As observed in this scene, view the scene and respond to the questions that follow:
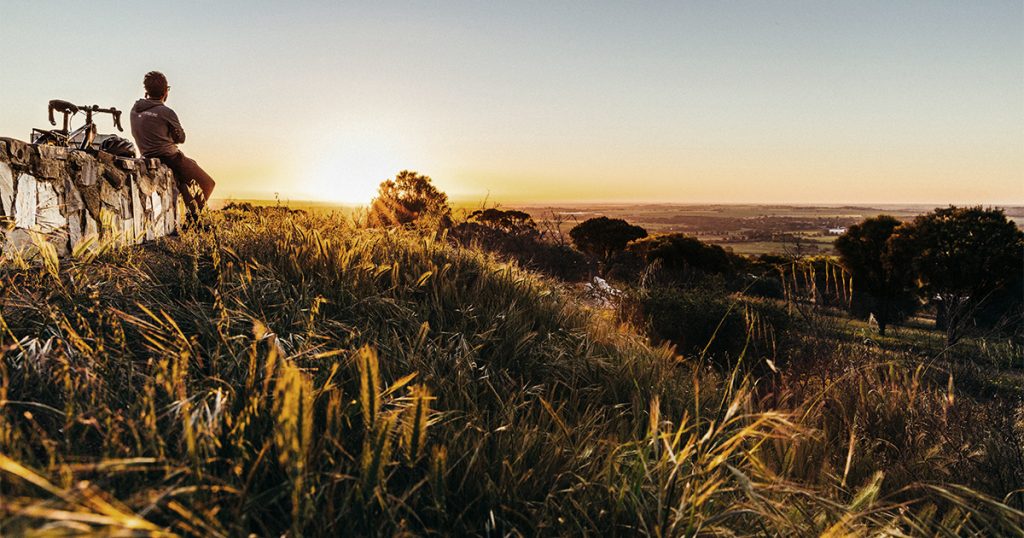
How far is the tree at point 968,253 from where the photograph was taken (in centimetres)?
1864

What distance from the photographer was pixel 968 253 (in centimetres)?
1914

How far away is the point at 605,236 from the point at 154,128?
854 inches

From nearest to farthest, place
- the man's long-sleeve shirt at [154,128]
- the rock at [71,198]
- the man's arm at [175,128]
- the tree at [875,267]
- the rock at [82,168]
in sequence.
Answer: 1. the rock at [71,198]
2. the rock at [82,168]
3. the man's long-sleeve shirt at [154,128]
4. the man's arm at [175,128]
5. the tree at [875,267]

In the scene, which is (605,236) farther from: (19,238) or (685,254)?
(19,238)

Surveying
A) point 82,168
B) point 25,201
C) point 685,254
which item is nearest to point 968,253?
point 685,254

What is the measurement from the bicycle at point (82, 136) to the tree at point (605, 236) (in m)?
21.4

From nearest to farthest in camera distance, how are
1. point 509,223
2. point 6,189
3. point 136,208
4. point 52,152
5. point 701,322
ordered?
1. point 6,189
2. point 52,152
3. point 136,208
4. point 701,322
5. point 509,223

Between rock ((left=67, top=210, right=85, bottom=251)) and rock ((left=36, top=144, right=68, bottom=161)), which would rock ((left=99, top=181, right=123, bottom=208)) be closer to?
rock ((left=67, top=210, right=85, bottom=251))

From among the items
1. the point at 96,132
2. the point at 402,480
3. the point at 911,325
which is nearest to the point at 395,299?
the point at 402,480

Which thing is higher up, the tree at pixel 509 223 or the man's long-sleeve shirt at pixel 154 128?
the man's long-sleeve shirt at pixel 154 128

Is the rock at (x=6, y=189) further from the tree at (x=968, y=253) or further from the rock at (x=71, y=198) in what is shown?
the tree at (x=968, y=253)

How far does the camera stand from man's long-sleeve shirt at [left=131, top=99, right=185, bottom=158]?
6.66m

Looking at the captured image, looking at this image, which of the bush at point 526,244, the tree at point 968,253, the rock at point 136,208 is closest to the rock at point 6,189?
the rock at point 136,208

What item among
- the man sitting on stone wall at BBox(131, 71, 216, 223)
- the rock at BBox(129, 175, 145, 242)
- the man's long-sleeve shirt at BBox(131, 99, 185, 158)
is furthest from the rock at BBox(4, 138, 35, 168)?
the man's long-sleeve shirt at BBox(131, 99, 185, 158)
